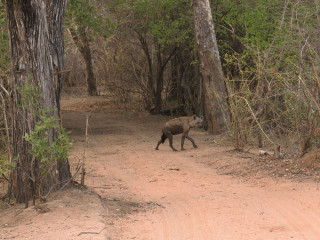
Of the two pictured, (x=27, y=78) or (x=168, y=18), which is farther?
(x=168, y=18)

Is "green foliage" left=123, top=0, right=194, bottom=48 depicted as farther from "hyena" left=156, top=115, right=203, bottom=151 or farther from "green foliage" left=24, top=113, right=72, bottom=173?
"green foliage" left=24, top=113, right=72, bottom=173

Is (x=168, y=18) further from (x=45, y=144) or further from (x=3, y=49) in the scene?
(x=45, y=144)

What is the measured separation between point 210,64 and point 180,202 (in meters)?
9.08

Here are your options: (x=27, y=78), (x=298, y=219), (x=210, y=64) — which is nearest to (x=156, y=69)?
(x=210, y=64)

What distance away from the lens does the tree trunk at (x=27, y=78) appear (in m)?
7.63

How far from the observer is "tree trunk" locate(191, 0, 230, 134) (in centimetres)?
1652

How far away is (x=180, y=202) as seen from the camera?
27.6ft

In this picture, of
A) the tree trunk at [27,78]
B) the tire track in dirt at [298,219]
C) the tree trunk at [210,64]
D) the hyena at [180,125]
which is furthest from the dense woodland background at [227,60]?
the tire track in dirt at [298,219]

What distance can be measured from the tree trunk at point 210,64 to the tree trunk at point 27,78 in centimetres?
916

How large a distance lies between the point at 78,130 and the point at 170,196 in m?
10.7

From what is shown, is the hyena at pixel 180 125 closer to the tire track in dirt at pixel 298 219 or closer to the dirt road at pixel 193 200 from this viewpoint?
the dirt road at pixel 193 200

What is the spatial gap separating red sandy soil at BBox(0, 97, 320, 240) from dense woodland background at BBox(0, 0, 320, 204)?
2.97 feet

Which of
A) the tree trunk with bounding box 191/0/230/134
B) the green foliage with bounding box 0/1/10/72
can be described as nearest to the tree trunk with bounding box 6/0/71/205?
the green foliage with bounding box 0/1/10/72

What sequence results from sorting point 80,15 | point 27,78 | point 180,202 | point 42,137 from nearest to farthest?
point 42,137 < point 27,78 < point 180,202 < point 80,15
